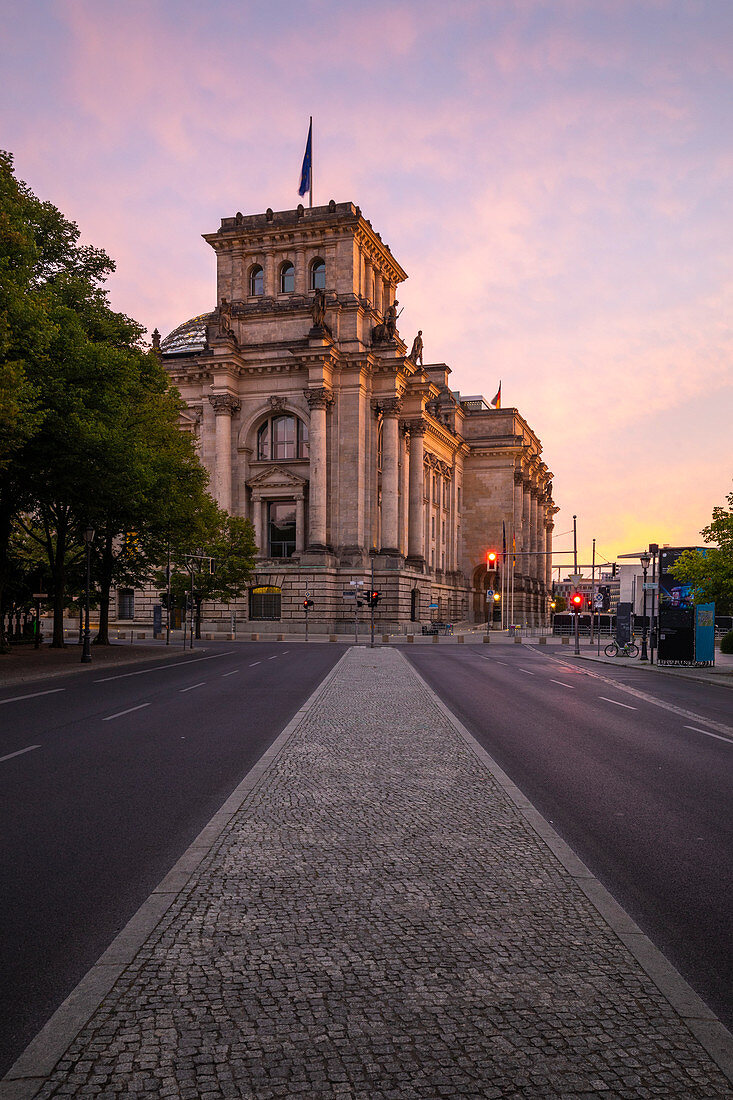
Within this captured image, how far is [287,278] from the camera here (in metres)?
69.9

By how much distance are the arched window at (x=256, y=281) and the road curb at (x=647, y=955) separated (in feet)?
225

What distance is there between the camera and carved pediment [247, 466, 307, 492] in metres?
66.6

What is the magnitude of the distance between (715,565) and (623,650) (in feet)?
43.6

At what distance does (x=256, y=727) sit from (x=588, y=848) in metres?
7.57

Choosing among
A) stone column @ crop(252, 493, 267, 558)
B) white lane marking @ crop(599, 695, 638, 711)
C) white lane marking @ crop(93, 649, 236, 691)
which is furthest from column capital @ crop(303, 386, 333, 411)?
white lane marking @ crop(599, 695, 638, 711)

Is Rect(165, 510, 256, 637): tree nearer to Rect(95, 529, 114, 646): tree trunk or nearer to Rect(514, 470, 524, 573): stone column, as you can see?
Rect(95, 529, 114, 646): tree trunk

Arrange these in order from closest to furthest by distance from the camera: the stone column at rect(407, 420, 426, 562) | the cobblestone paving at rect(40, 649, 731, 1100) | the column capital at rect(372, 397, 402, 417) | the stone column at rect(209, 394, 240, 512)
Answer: the cobblestone paving at rect(40, 649, 731, 1100) → the stone column at rect(209, 394, 240, 512) → the column capital at rect(372, 397, 402, 417) → the stone column at rect(407, 420, 426, 562)

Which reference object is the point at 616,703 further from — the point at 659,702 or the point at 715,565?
the point at 715,565

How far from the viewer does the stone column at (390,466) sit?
221ft

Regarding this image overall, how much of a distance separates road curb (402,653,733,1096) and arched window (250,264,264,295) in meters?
68.7

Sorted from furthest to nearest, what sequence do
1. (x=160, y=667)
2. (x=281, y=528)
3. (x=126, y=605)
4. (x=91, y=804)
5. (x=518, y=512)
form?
1. (x=518, y=512)
2. (x=126, y=605)
3. (x=281, y=528)
4. (x=160, y=667)
5. (x=91, y=804)

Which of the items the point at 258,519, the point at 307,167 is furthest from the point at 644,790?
the point at 307,167

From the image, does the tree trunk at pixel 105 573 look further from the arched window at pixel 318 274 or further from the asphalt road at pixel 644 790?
the arched window at pixel 318 274

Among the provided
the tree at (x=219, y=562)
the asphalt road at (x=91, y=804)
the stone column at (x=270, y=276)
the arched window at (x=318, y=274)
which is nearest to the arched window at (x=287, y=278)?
the stone column at (x=270, y=276)
